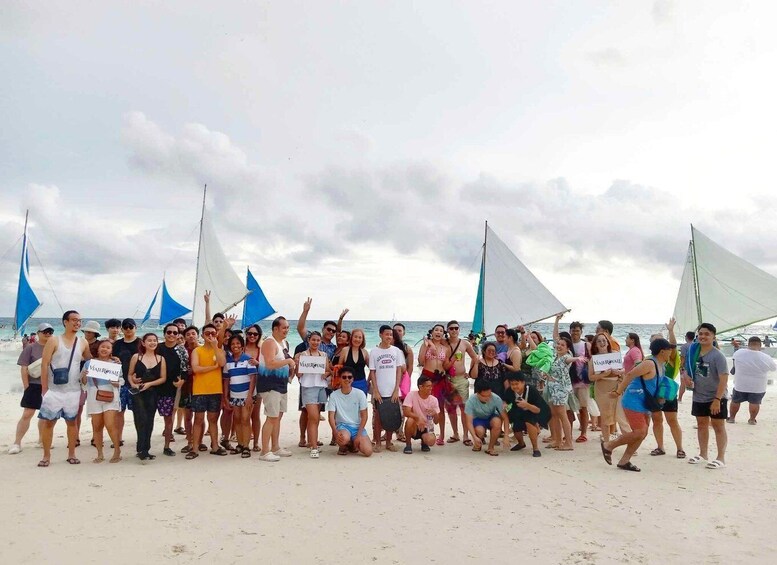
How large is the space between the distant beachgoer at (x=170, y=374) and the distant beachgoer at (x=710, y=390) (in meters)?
5.43

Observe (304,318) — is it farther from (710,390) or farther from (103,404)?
(710,390)

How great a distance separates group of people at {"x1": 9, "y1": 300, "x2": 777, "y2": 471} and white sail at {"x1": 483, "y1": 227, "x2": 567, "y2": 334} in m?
9.13

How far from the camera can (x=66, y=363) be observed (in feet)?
17.4

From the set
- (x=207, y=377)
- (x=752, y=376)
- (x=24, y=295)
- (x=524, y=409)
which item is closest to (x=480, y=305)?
(x=752, y=376)

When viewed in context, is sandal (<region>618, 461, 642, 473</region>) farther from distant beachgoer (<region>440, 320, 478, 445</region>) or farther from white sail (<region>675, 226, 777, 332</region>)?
white sail (<region>675, 226, 777, 332</region>)

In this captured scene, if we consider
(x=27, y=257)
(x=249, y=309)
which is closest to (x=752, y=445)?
(x=249, y=309)

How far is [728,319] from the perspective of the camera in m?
17.5

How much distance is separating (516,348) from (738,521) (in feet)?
9.42

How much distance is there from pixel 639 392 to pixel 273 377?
386 cm

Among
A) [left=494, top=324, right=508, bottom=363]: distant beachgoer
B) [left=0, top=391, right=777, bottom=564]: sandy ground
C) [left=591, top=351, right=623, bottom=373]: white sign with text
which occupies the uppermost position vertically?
[left=494, top=324, right=508, bottom=363]: distant beachgoer

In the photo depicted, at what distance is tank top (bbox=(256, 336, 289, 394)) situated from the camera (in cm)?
566

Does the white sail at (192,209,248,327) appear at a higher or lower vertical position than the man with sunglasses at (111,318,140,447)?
higher

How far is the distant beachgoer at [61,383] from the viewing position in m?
5.19

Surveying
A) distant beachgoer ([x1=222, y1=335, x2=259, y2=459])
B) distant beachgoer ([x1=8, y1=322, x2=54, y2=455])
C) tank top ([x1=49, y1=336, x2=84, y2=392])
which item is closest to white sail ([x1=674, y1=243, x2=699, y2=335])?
distant beachgoer ([x1=222, y1=335, x2=259, y2=459])
